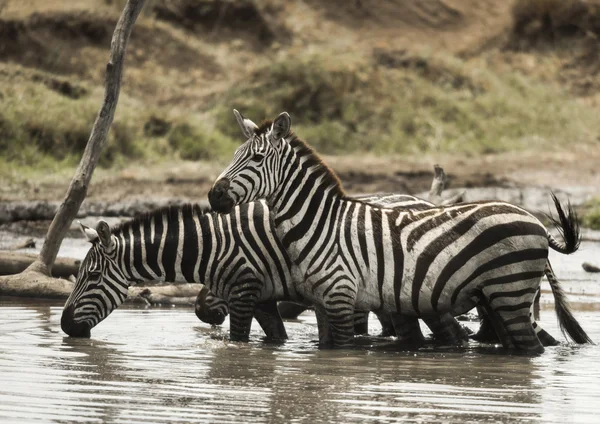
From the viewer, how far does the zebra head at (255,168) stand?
938 cm

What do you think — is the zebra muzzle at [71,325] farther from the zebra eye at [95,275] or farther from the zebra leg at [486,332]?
the zebra leg at [486,332]

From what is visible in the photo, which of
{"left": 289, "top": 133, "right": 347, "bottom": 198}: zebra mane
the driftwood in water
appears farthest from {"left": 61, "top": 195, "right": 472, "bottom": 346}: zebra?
the driftwood in water

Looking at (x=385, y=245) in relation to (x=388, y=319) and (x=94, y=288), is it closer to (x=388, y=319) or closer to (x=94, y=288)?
(x=388, y=319)

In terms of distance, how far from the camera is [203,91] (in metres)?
29.9

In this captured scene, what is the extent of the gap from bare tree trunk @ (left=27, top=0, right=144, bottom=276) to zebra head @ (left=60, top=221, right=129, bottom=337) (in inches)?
95.9

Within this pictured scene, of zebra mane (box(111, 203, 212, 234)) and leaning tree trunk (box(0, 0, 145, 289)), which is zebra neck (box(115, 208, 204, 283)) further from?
leaning tree trunk (box(0, 0, 145, 289))

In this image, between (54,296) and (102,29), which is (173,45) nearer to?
(102,29)

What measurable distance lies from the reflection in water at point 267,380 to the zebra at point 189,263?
0.30 meters

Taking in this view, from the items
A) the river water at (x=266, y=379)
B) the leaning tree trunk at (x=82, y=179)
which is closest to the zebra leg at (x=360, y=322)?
the river water at (x=266, y=379)

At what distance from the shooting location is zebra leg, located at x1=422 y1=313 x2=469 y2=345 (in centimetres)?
1005

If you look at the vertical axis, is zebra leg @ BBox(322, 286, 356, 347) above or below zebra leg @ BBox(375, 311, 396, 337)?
above

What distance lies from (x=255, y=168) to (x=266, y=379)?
7.54 ft

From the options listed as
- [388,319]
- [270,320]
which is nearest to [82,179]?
[270,320]

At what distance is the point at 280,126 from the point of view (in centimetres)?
956
